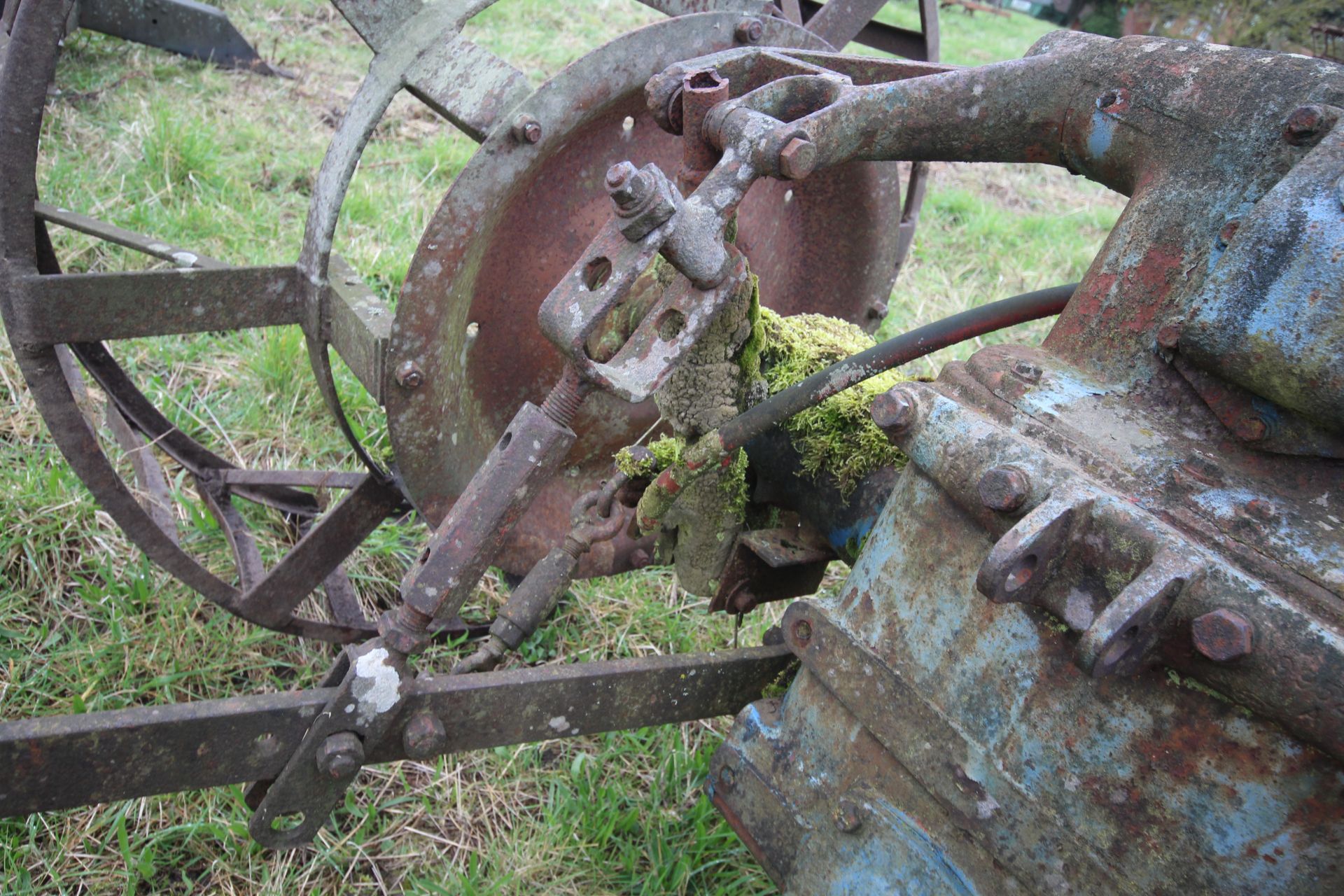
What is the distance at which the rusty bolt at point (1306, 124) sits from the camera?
106 centimetres

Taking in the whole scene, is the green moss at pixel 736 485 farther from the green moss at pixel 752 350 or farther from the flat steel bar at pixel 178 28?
the flat steel bar at pixel 178 28

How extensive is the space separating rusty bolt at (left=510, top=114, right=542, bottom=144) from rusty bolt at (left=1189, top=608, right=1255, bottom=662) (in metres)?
1.17

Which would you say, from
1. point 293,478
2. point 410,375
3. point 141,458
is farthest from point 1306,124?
point 141,458

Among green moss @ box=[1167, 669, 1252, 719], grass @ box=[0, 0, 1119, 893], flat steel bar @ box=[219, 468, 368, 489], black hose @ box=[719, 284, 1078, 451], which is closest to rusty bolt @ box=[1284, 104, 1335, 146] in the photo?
black hose @ box=[719, 284, 1078, 451]

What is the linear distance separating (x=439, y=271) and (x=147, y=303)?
566 mm

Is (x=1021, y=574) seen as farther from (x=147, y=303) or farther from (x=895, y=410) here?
(x=147, y=303)

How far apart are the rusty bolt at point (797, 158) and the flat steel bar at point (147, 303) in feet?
3.28

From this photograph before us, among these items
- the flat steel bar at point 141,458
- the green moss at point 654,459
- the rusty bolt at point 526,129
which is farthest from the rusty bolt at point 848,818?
the flat steel bar at point 141,458

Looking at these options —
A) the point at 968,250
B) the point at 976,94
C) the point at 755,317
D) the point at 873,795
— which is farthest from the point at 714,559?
the point at 968,250

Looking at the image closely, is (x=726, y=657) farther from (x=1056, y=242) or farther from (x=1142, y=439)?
(x=1056, y=242)

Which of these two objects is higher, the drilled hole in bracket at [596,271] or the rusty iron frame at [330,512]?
the drilled hole in bracket at [596,271]

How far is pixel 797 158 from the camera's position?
4.16 ft

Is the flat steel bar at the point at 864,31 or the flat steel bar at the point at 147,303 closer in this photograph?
the flat steel bar at the point at 147,303

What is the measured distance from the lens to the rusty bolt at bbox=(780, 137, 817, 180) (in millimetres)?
1264
